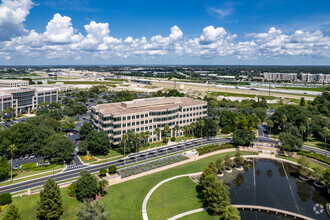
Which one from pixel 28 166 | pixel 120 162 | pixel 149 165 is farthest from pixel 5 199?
pixel 149 165

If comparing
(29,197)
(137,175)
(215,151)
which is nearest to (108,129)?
(137,175)

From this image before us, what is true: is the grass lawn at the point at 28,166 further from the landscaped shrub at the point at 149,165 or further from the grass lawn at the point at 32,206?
the landscaped shrub at the point at 149,165

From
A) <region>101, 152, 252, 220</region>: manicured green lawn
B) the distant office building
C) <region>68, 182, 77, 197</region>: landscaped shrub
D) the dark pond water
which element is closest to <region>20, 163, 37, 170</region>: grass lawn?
<region>68, 182, 77, 197</region>: landscaped shrub

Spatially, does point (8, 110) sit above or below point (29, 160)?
above

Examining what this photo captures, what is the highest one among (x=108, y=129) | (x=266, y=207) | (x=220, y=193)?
(x=108, y=129)

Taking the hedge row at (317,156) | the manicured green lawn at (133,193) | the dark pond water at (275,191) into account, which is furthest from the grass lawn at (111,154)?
the hedge row at (317,156)

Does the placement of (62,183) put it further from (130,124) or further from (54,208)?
(130,124)

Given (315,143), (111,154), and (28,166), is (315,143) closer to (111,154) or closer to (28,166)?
(111,154)
